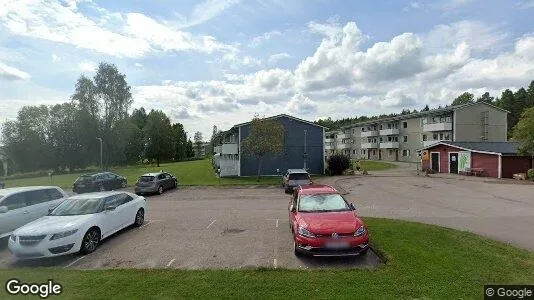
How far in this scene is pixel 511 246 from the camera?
9234 millimetres

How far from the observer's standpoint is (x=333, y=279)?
680cm

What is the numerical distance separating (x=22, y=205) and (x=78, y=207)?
95.6 inches

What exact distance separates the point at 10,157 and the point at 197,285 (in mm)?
66210

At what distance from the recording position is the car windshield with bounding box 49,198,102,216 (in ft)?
34.0

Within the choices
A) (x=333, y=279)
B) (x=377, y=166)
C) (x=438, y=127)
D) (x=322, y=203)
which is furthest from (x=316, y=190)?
(x=438, y=127)

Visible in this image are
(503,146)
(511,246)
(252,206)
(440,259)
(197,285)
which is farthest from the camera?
(503,146)

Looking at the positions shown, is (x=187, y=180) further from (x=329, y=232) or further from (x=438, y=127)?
(x=438, y=127)

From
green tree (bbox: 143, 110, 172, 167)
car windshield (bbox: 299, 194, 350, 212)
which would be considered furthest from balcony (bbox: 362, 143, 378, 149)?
car windshield (bbox: 299, 194, 350, 212)

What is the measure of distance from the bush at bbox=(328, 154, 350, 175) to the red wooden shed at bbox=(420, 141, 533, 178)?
1208cm

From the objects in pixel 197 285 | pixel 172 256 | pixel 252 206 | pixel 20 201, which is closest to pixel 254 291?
pixel 197 285

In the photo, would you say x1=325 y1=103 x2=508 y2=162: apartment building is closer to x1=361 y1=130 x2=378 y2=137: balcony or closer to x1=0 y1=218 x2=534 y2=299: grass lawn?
x1=361 y1=130 x2=378 y2=137: balcony

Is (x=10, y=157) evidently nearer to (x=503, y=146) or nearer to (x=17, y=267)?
(x=17, y=267)

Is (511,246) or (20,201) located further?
(20,201)

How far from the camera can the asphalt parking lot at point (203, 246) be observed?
834 cm
